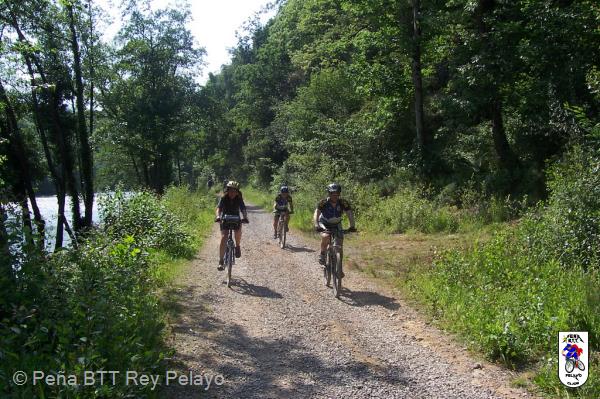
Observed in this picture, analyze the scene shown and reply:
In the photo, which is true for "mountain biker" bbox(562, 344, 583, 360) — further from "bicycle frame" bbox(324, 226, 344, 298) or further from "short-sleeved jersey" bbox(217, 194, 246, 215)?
"short-sleeved jersey" bbox(217, 194, 246, 215)

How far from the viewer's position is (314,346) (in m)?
6.11


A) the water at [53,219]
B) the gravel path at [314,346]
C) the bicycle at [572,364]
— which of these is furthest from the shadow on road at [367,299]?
the water at [53,219]

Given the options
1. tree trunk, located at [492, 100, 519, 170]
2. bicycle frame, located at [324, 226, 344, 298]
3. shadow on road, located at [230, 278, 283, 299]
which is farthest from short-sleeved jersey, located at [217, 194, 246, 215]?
tree trunk, located at [492, 100, 519, 170]

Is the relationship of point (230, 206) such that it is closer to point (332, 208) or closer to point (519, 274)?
point (332, 208)

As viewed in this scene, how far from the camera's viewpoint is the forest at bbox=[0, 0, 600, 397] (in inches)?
225

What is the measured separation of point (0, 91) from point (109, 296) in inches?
476

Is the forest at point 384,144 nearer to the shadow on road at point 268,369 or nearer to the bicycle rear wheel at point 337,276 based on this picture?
the shadow on road at point 268,369

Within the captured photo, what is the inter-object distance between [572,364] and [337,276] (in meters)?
4.42

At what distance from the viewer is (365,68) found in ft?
67.5

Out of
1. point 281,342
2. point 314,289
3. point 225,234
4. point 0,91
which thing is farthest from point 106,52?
point 281,342

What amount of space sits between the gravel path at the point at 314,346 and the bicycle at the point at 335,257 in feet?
0.79

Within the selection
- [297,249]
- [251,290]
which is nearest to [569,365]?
[251,290]

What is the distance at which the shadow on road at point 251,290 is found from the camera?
881 centimetres

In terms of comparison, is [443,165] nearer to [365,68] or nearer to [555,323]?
[365,68]
